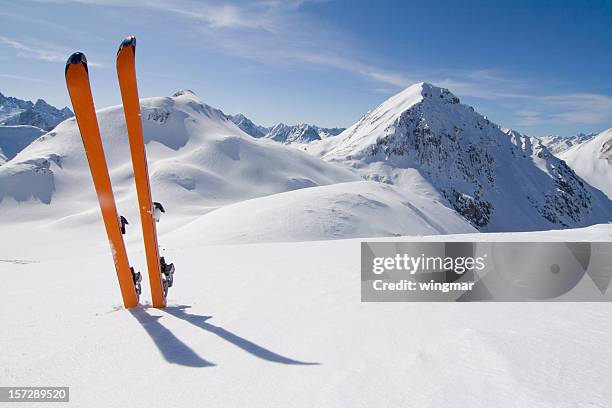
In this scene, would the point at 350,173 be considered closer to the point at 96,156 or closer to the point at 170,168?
the point at 170,168

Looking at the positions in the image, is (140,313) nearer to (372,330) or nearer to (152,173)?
(372,330)

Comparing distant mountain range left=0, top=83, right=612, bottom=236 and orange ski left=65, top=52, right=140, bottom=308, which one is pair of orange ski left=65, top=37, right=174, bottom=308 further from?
distant mountain range left=0, top=83, right=612, bottom=236

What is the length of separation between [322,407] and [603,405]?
6.68 ft

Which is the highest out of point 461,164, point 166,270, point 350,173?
point 461,164

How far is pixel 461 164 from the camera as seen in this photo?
165500 millimetres

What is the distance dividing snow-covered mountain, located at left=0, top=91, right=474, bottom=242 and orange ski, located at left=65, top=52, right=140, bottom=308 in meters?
15.7

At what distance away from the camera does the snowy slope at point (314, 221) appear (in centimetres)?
2220

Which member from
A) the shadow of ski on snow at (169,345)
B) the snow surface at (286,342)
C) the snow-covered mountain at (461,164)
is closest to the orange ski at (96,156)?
the snow surface at (286,342)

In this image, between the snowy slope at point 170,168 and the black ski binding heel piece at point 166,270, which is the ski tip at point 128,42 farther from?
the snowy slope at point 170,168

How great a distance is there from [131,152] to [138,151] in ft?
0.41

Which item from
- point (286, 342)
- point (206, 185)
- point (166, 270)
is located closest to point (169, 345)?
point (286, 342)

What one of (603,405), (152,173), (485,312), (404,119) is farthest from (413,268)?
(404,119)

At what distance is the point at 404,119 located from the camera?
170m

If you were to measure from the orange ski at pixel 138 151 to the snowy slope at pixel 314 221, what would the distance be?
14.9 m
